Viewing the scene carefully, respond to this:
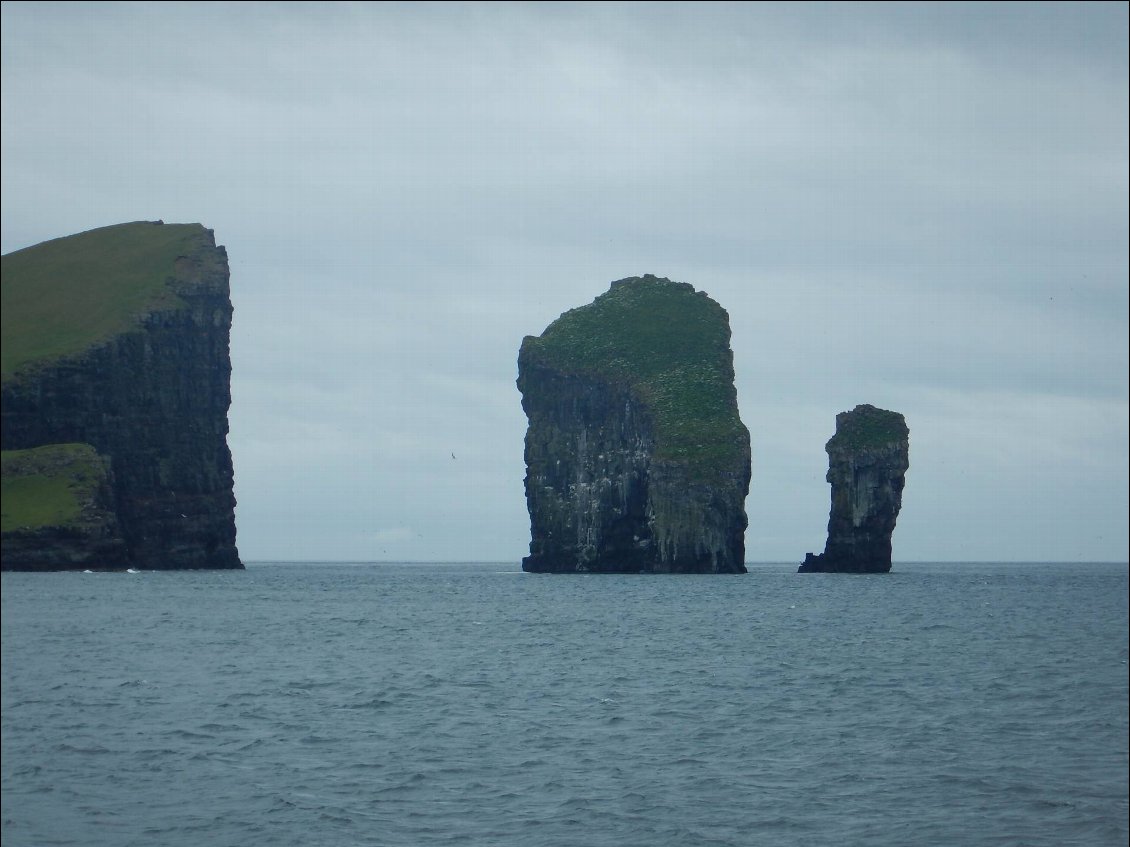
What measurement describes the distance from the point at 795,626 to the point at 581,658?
2111 centimetres

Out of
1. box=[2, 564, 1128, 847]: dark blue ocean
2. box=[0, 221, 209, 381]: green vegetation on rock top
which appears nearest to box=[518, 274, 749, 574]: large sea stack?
box=[0, 221, 209, 381]: green vegetation on rock top

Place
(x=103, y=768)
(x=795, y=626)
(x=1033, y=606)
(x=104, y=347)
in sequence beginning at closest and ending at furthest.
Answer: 1. (x=103, y=768)
2. (x=795, y=626)
3. (x=1033, y=606)
4. (x=104, y=347)

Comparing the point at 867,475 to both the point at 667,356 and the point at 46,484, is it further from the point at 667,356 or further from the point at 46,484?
the point at 46,484

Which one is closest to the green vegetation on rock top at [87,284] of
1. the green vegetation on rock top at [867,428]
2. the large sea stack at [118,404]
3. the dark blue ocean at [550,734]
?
the large sea stack at [118,404]

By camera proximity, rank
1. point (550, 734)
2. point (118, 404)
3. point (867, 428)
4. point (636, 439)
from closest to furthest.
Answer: point (550, 734) < point (118, 404) < point (867, 428) < point (636, 439)

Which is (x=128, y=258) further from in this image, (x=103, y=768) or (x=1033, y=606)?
(x=103, y=768)

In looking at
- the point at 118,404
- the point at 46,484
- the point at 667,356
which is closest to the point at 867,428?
the point at 667,356

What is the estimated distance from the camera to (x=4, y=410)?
114 metres

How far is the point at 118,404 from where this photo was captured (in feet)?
404

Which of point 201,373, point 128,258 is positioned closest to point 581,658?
point 201,373

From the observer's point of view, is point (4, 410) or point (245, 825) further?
point (4, 410)

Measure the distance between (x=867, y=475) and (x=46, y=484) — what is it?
77.8m

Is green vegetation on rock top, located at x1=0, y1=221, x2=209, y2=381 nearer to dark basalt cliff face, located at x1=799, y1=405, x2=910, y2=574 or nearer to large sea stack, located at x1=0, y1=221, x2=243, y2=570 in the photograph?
large sea stack, located at x1=0, y1=221, x2=243, y2=570

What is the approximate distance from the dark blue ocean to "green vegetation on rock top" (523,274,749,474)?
2747 inches
